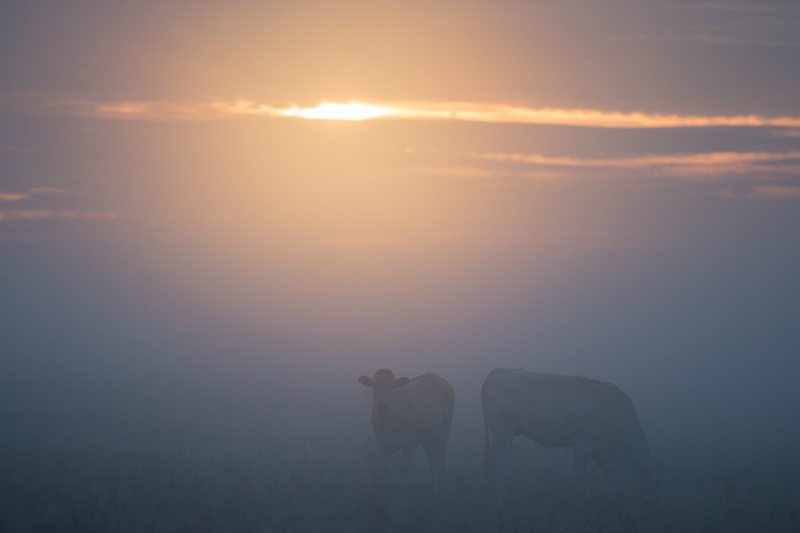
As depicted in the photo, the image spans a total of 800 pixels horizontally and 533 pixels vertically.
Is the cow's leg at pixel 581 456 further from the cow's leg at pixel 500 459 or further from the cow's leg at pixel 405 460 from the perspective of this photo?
the cow's leg at pixel 405 460

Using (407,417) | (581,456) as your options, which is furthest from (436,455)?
(581,456)

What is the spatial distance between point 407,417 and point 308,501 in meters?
5.30

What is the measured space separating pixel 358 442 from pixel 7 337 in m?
58.1

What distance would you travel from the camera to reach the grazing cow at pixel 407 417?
1675 centimetres

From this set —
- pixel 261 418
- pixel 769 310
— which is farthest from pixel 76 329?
pixel 769 310

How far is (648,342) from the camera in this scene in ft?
276

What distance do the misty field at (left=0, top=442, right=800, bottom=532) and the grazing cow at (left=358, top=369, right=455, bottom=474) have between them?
138cm

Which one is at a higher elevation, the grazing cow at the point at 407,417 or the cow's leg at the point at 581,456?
the grazing cow at the point at 407,417

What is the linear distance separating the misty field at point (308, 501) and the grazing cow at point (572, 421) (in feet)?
3.37

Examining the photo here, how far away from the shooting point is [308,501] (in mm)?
11906

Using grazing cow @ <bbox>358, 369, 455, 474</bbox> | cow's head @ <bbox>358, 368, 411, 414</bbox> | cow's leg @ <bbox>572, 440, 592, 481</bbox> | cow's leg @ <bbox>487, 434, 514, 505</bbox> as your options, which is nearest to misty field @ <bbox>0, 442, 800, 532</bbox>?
cow's leg @ <bbox>572, 440, 592, 481</bbox>

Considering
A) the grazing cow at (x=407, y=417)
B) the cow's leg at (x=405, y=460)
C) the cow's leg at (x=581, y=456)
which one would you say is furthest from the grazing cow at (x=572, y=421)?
the cow's leg at (x=405, y=460)

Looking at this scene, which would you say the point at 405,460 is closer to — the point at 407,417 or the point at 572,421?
the point at 407,417

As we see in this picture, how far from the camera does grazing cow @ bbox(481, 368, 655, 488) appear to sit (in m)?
16.5
